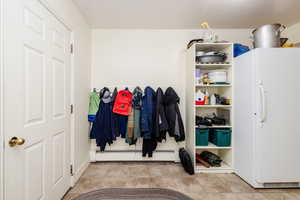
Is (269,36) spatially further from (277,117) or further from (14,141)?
(14,141)

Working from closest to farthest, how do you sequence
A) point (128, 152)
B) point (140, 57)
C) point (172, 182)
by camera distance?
point (172, 182) → point (128, 152) → point (140, 57)

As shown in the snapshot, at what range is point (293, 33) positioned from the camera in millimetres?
2611

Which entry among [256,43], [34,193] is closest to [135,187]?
[34,193]

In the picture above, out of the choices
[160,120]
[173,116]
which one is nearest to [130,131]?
[160,120]

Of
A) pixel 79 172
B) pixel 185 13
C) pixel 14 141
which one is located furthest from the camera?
pixel 185 13

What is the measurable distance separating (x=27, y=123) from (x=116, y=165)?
168 centimetres

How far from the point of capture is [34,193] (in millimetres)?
1283

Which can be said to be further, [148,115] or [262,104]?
[148,115]

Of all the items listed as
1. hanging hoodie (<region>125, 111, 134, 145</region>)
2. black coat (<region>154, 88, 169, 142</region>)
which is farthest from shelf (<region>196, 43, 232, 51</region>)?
hanging hoodie (<region>125, 111, 134, 145</region>)

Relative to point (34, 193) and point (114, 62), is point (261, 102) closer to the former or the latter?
point (114, 62)

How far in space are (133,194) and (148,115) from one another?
3.67 ft

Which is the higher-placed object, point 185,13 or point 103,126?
point 185,13

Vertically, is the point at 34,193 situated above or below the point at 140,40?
below

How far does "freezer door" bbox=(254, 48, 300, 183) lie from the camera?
185 cm
